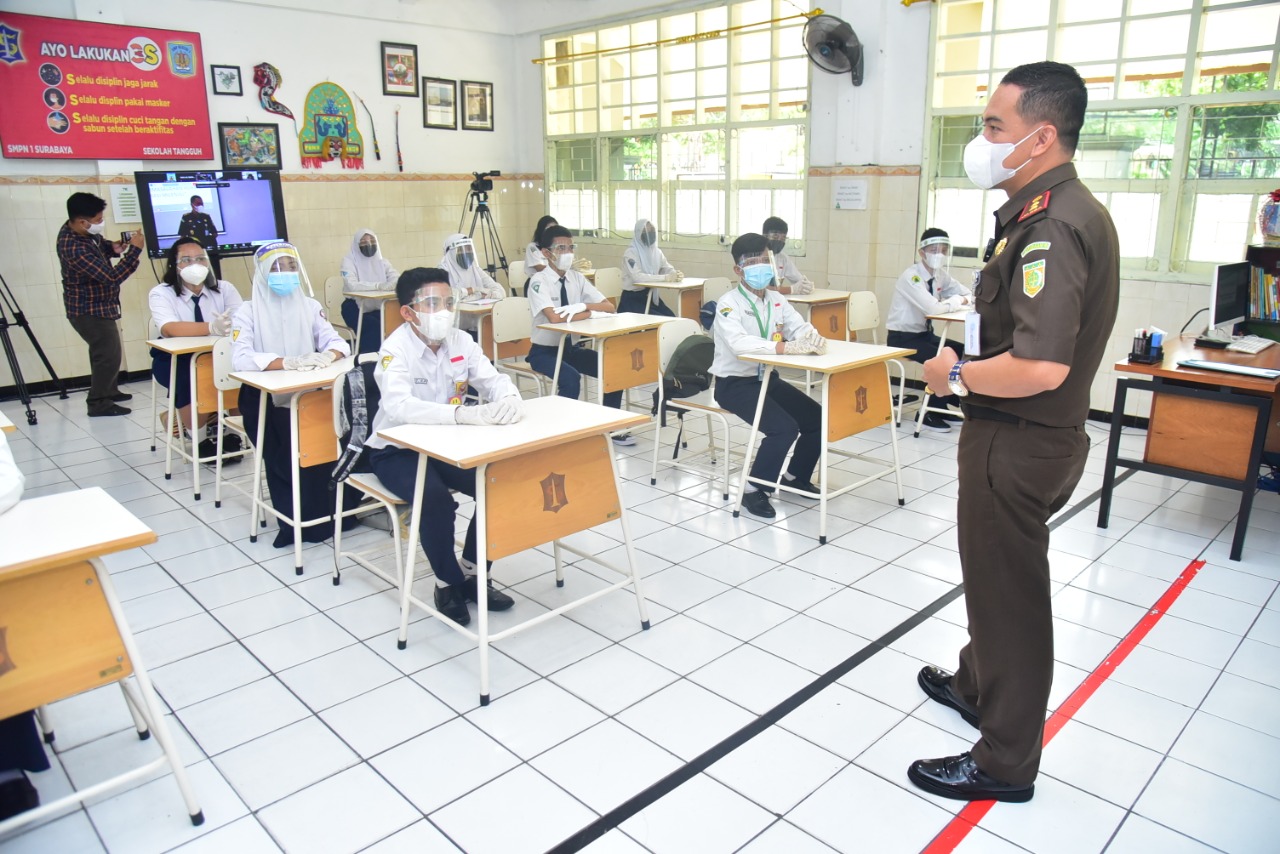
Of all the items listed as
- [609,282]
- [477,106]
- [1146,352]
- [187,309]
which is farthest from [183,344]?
[477,106]

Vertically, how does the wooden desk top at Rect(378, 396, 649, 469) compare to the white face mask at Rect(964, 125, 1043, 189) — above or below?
below

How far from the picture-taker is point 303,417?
11.5ft

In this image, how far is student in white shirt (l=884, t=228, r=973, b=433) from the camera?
536cm

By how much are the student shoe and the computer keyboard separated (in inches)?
67.3

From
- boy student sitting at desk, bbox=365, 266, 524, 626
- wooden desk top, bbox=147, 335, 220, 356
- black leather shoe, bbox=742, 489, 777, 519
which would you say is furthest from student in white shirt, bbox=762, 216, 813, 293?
wooden desk top, bbox=147, 335, 220, 356

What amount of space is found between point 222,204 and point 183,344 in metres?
2.82

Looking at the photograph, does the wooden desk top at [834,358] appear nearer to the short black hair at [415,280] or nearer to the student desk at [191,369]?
the short black hair at [415,280]

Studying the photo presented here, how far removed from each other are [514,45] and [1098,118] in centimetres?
592

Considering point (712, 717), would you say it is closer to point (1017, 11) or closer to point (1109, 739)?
point (1109, 739)

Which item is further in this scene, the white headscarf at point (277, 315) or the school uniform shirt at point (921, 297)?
the school uniform shirt at point (921, 297)

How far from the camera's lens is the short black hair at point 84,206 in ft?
18.3

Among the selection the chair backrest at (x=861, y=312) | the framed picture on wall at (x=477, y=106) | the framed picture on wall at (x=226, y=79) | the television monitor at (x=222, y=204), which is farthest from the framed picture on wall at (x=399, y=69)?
the chair backrest at (x=861, y=312)

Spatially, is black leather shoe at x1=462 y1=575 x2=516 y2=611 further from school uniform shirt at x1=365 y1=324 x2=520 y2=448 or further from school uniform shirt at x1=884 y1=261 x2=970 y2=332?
school uniform shirt at x1=884 y1=261 x2=970 y2=332

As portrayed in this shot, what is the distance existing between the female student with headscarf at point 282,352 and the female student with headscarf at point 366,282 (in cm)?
271
